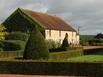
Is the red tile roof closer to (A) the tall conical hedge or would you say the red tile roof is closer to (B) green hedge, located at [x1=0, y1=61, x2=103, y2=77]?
(A) the tall conical hedge

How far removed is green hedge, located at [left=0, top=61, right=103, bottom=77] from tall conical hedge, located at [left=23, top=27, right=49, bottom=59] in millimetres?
3298

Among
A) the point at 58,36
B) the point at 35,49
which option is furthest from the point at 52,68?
the point at 58,36

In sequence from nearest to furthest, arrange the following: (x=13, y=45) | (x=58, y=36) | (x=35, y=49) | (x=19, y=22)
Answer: (x=35, y=49), (x=13, y=45), (x=19, y=22), (x=58, y=36)

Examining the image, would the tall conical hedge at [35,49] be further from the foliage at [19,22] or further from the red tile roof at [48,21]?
the foliage at [19,22]

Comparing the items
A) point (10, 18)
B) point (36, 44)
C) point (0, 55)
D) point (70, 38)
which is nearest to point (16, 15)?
point (10, 18)

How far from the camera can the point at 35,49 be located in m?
36.4

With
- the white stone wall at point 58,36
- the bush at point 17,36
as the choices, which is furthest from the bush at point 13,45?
the white stone wall at point 58,36

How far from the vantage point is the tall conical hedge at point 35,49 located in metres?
36.2

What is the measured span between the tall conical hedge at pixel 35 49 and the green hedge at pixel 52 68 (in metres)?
3.30

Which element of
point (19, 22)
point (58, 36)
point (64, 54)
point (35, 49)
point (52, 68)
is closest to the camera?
point (52, 68)

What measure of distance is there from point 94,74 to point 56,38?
58174 mm

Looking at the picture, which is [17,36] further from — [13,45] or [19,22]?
[19,22]

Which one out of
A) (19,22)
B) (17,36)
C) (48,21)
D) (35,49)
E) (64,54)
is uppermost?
(48,21)

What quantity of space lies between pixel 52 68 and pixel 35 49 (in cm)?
505
